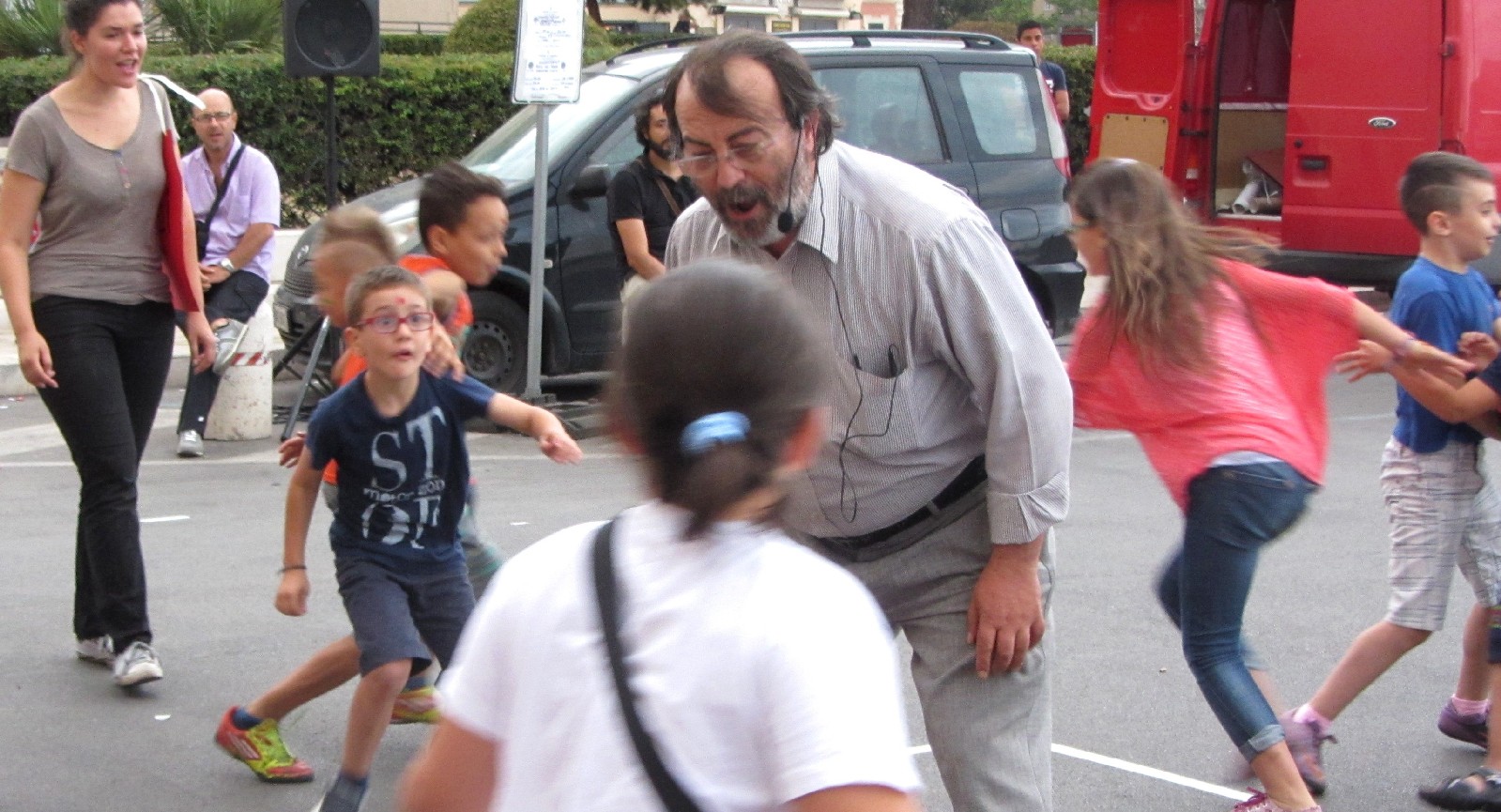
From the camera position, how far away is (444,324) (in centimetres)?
445

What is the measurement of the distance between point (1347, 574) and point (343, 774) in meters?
4.14

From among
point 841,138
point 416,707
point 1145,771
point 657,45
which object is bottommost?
point 1145,771

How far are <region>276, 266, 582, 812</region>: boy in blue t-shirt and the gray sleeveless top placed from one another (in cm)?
123

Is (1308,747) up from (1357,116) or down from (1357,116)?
down

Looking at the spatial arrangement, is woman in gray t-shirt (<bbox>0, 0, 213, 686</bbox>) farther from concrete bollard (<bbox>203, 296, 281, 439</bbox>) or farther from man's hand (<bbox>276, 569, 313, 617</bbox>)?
concrete bollard (<bbox>203, 296, 281, 439</bbox>)

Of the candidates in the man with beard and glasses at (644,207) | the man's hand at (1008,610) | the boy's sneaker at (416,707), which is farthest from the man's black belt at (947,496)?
the man with beard and glasses at (644,207)

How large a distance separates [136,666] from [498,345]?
466cm

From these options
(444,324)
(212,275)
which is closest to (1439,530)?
(444,324)

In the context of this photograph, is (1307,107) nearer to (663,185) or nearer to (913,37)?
(913,37)

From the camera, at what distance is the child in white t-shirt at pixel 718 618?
164 cm

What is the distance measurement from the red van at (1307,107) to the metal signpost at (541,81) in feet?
15.5

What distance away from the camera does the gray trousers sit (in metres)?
2.91

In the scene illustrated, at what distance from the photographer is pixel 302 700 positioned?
438 cm

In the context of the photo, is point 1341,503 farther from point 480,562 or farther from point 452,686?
point 452,686
